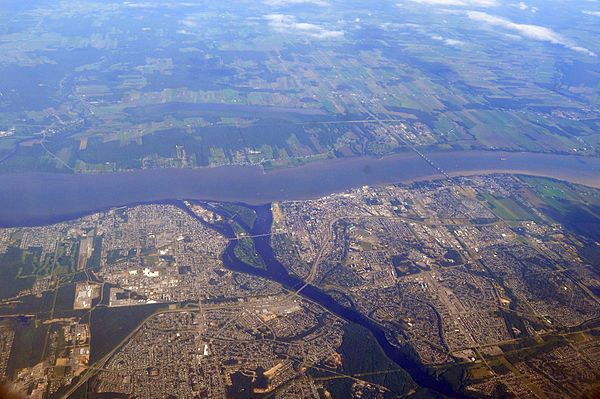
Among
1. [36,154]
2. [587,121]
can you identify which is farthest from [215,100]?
[587,121]

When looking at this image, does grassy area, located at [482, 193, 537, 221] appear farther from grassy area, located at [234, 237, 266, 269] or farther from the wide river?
grassy area, located at [234, 237, 266, 269]

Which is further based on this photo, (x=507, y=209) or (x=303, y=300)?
(x=507, y=209)

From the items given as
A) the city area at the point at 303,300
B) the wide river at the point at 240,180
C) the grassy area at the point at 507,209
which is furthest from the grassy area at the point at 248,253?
the grassy area at the point at 507,209

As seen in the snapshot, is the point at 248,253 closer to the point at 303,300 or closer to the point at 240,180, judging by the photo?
the point at 303,300

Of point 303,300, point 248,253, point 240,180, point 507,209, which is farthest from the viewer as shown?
point 240,180

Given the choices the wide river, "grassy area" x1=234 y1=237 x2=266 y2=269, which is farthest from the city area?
the wide river

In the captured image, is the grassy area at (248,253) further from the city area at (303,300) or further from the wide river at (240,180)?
the wide river at (240,180)

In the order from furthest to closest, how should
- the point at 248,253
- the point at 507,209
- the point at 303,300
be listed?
the point at 507,209 → the point at 248,253 → the point at 303,300

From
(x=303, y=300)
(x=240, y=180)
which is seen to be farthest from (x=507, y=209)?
(x=240, y=180)

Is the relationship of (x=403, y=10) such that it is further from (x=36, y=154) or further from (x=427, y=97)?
(x=36, y=154)
